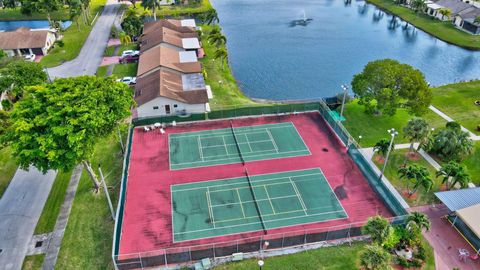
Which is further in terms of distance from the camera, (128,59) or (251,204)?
(128,59)

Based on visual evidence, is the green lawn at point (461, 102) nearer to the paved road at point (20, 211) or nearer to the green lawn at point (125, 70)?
the green lawn at point (125, 70)

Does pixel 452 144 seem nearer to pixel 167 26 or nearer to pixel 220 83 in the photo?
pixel 220 83

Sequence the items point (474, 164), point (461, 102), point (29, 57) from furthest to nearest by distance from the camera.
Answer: point (29, 57)
point (461, 102)
point (474, 164)

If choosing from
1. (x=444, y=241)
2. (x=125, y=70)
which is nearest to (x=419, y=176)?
(x=444, y=241)

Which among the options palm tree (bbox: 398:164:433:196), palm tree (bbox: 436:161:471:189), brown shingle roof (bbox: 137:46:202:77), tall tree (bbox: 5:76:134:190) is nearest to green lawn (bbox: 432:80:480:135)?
palm tree (bbox: 436:161:471:189)

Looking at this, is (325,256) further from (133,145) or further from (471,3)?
(471,3)

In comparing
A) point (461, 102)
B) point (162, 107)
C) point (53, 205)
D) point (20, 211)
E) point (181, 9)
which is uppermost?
point (181, 9)
